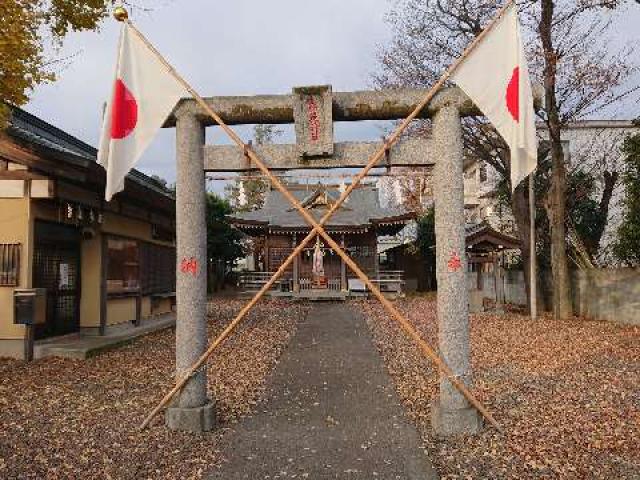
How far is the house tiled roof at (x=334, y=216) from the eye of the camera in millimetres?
28078

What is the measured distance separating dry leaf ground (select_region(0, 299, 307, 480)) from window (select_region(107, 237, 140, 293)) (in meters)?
1.78

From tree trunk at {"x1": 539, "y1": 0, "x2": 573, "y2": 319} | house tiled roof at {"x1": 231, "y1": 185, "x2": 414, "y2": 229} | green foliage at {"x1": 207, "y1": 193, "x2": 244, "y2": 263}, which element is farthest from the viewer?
green foliage at {"x1": 207, "y1": 193, "x2": 244, "y2": 263}

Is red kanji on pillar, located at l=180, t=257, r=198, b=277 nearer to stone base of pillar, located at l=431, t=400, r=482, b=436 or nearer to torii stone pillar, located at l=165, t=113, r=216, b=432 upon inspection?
torii stone pillar, located at l=165, t=113, r=216, b=432

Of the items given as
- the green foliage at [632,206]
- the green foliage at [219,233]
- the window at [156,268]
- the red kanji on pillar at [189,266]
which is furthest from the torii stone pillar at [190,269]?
the green foliage at [219,233]

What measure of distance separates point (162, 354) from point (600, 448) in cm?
782

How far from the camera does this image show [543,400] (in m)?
7.04

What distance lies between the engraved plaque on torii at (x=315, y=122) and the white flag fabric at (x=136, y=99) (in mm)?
1351

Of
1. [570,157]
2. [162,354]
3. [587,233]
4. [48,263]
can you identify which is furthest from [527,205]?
[48,263]

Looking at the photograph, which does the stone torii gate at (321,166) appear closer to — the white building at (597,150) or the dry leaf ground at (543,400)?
the dry leaf ground at (543,400)

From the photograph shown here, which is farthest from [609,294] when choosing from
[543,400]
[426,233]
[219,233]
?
[219,233]

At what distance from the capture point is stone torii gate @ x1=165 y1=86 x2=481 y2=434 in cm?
585

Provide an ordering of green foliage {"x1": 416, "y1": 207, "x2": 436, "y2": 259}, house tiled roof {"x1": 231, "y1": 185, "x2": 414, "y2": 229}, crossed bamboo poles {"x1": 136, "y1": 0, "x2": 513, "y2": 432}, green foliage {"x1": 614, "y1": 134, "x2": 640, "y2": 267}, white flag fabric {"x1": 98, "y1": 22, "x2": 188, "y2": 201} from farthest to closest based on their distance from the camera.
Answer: green foliage {"x1": 416, "y1": 207, "x2": 436, "y2": 259}
house tiled roof {"x1": 231, "y1": 185, "x2": 414, "y2": 229}
green foliage {"x1": 614, "y1": 134, "x2": 640, "y2": 267}
white flag fabric {"x1": 98, "y1": 22, "x2": 188, "y2": 201}
crossed bamboo poles {"x1": 136, "y1": 0, "x2": 513, "y2": 432}

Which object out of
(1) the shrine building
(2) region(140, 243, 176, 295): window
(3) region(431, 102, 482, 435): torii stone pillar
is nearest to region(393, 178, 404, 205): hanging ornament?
(2) region(140, 243, 176, 295): window

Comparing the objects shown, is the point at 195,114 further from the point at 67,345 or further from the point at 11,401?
the point at 67,345
